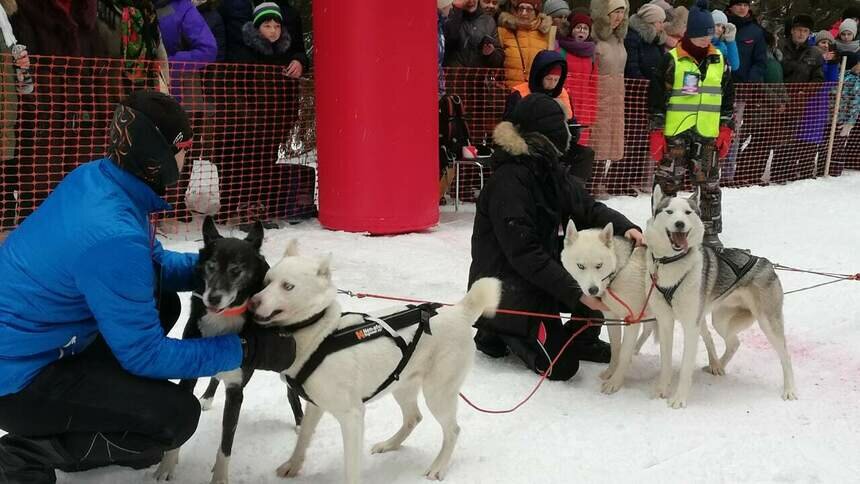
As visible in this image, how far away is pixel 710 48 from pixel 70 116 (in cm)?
509

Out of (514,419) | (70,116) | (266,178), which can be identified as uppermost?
(70,116)

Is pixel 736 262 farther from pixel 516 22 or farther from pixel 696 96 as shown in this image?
pixel 516 22

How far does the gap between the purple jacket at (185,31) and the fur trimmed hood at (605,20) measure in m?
3.97

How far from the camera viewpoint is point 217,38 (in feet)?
20.0

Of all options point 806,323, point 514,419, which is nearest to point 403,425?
point 514,419

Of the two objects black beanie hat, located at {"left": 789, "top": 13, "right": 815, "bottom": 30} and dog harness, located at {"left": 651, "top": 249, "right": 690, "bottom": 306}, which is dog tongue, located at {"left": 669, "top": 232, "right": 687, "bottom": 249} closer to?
dog harness, located at {"left": 651, "top": 249, "right": 690, "bottom": 306}

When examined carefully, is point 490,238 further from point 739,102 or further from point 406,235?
point 739,102

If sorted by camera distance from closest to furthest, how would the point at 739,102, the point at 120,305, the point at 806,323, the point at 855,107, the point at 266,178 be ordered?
the point at 120,305
the point at 806,323
the point at 266,178
the point at 739,102
the point at 855,107

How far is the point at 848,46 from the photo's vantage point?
33.6 ft

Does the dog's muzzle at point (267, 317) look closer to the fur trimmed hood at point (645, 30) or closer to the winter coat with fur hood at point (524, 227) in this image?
the winter coat with fur hood at point (524, 227)

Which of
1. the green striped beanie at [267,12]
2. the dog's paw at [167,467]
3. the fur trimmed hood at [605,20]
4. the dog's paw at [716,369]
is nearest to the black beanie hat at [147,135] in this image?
the dog's paw at [167,467]

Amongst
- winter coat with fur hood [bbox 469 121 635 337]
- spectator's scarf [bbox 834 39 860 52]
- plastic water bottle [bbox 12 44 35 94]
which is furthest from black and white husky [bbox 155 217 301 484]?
spectator's scarf [bbox 834 39 860 52]

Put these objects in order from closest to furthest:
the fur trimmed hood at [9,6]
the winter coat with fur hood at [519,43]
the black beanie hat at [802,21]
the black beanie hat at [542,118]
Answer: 1. the black beanie hat at [542,118]
2. the fur trimmed hood at [9,6]
3. the winter coat with fur hood at [519,43]
4. the black beanie hat at [802,21]

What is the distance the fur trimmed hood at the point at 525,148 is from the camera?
3.43m
